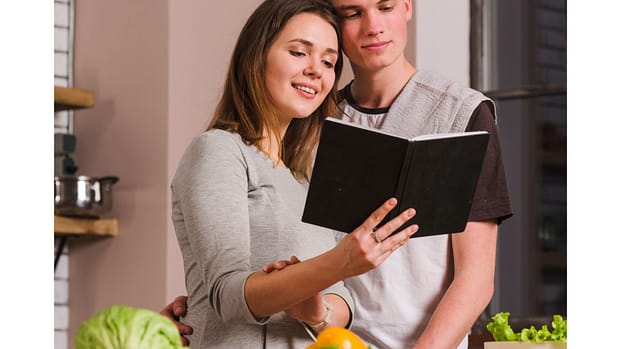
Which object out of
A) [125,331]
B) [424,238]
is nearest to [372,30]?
[424,238]

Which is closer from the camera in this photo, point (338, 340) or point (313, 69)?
point (338, 340)

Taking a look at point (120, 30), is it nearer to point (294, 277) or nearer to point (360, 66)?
point (360, 66)

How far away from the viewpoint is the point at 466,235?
5.88ft

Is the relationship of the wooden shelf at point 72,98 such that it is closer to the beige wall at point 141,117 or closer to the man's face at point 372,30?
the beige wall at point 141,117

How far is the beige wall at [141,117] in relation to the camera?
3623 millimetres

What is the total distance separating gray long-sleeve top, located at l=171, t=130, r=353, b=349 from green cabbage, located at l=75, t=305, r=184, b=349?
1.61 ft

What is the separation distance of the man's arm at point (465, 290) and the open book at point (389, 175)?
15.7 inches

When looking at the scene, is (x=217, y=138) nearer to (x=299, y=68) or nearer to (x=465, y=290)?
(x=299, y=68)

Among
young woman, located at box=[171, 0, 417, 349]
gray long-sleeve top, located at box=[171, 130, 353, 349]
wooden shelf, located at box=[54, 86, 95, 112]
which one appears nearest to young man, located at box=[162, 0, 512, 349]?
young woman, located at box=[171, 0, 417, 349]

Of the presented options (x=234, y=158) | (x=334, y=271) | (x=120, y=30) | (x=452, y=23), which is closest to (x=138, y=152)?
(x=120, y=30)

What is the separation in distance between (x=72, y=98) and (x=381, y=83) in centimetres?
221

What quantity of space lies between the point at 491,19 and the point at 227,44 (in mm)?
1011

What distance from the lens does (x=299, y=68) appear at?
1567 millimetres

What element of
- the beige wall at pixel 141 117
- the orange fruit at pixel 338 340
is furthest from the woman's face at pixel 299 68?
the beige wall at pixel 141 117
